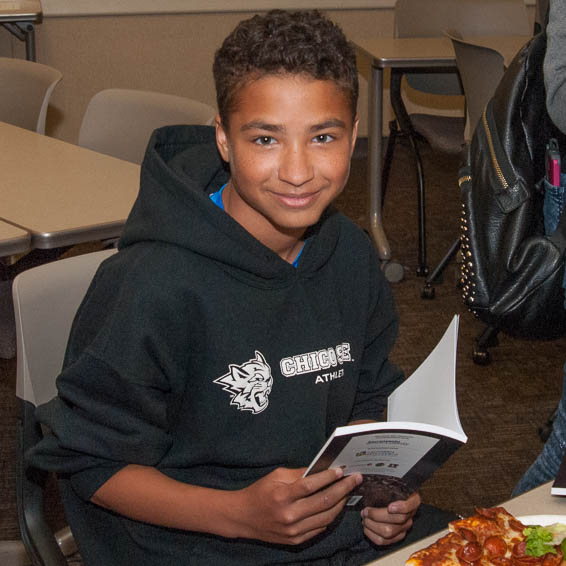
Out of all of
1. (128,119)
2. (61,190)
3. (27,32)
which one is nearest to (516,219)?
(61,190)

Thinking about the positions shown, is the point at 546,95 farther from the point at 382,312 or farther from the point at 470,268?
the point at 382,312

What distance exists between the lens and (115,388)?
3.56ft

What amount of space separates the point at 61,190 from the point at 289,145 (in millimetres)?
1204

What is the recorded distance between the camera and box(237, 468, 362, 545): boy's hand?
102 centimetres

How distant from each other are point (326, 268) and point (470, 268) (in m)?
0.41

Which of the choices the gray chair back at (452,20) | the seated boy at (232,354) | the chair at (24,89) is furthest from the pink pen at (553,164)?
the gray chair back at (452,20)

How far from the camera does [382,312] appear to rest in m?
1.39

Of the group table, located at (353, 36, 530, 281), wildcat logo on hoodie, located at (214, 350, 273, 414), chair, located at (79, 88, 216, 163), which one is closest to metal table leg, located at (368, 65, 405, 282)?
table, located at (353, 36, 530, 281)

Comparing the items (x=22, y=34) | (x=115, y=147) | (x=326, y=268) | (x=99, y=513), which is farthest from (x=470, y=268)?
(x=22, y=34)

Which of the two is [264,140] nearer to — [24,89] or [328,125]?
[328,125]

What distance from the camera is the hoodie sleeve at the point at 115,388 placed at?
1.08m

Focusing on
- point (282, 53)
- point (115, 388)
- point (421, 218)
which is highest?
point (282, 53)

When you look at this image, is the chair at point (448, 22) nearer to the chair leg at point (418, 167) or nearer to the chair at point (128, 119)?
the chair leg at point (418, 167)

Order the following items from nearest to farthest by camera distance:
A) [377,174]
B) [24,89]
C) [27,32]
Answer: [24,89] < [377,174] < [27,32]
